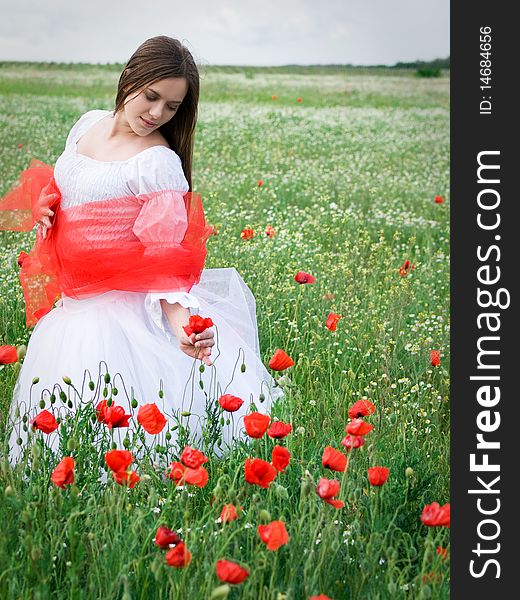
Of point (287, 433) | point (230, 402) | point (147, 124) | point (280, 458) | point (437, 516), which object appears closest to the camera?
point (437, 516)

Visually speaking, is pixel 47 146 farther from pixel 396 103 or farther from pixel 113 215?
pixel 396 103

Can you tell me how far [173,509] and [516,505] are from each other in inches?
33.4

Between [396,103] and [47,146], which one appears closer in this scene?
[47,146]

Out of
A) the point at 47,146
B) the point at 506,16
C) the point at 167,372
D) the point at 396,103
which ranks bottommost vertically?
the point at 167,372

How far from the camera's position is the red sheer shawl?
2998mm

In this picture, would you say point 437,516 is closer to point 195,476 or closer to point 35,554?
point 195,476

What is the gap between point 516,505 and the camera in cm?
210

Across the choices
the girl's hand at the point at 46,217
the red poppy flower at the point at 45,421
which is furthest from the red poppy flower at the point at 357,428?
the girl's hand at the point at 46,217

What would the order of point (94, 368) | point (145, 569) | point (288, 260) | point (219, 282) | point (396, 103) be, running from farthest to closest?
point (396, 103) < point (288, 260) < point (219, 282) < point (94, 368) < point (145, 569)

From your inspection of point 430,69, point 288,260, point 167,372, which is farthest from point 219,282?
point 430,69

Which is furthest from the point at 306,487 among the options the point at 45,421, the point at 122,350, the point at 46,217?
the point at 46,217

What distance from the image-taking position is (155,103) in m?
2.96

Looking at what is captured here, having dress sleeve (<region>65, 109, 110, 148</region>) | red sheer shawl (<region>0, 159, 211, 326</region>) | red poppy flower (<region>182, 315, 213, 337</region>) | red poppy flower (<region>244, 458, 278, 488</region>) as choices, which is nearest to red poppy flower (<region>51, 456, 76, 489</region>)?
red poppy flower (<region>244, 458, 278, 488</region>)

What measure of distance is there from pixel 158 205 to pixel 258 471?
127cm
